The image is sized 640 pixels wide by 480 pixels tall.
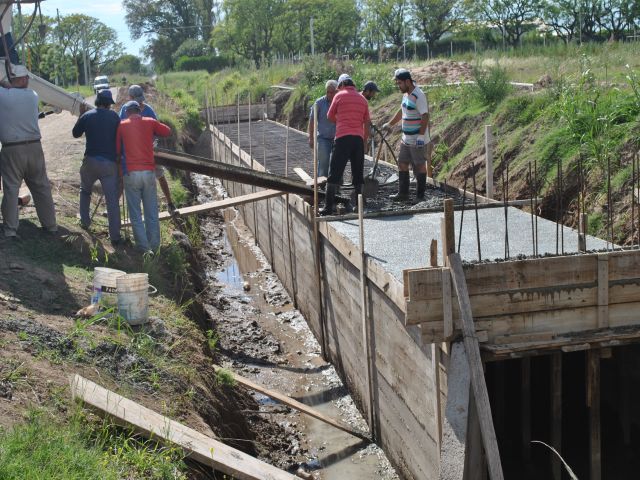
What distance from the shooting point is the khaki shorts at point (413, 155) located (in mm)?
10750

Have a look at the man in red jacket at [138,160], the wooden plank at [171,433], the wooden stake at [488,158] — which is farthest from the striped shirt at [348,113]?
the wooden plank at [171,433]

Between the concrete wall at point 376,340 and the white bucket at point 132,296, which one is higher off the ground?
the white bucket at point 132,296

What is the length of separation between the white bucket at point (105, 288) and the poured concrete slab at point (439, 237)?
254cm

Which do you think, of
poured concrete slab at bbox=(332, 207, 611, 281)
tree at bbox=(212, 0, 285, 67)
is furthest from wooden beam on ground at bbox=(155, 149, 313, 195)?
tree at bbox=(212, 0, 285, 67)

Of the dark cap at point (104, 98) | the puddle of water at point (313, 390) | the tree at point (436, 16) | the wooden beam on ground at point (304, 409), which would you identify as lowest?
the puddle of water at point (313, 390)

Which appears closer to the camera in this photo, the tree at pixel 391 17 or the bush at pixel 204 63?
the tree at pixel 391 17

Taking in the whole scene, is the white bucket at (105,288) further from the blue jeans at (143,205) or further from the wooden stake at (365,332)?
the wooden stake at (365,332)

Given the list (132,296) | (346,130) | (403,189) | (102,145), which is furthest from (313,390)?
(102,145)

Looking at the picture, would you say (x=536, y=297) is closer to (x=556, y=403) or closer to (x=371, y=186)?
(x=556, y=403)

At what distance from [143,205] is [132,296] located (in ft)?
7.91

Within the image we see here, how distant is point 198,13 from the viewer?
86.5m

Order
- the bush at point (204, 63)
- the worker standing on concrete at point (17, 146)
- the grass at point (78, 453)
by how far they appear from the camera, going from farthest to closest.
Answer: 1. the bush at point (204, 63)
2. the worker standing on concrete at point (17, 146)
3. the grass at point (78, 453)

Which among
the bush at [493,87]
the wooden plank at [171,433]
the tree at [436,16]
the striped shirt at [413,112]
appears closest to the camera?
the wooden plank at [171,433]

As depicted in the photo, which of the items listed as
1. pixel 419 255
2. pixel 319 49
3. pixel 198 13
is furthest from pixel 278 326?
pixel 198 13
